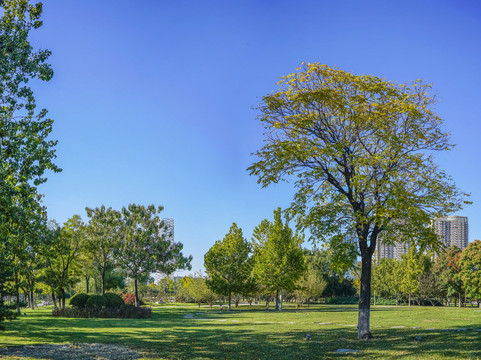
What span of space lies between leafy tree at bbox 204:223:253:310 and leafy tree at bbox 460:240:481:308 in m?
25.4

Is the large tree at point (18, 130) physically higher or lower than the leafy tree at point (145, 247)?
higher

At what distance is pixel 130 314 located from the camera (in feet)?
120

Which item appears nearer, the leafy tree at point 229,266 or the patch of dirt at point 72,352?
the patch of dirt at point 72,352

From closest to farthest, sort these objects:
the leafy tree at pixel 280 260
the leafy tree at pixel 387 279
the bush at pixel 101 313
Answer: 1. the bush at pixel 101 313
2. the leafy tree at pixel 280 260
3. the leafy tree at pixel 387 279

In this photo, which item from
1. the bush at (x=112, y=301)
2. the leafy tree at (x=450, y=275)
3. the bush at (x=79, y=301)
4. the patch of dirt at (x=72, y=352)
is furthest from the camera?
the leafy tree at (x=450, y=275)

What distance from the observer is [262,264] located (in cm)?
4694

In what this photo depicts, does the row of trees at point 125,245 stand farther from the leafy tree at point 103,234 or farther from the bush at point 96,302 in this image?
the bush at point 96,302

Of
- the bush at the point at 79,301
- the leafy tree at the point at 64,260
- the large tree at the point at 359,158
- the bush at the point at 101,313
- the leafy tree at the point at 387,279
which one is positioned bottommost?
the leafy tree at the point at 387,279

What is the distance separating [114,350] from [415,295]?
62.7m

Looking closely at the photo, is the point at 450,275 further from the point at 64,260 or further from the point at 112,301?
the point at 64,260

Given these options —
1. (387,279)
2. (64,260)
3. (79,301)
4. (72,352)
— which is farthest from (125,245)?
(387,279)

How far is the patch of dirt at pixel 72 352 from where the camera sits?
13.5 m

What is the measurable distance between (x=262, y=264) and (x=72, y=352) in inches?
1321

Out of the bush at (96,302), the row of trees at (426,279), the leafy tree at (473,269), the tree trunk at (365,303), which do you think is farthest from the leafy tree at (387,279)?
the tree trunk at (365,303)
